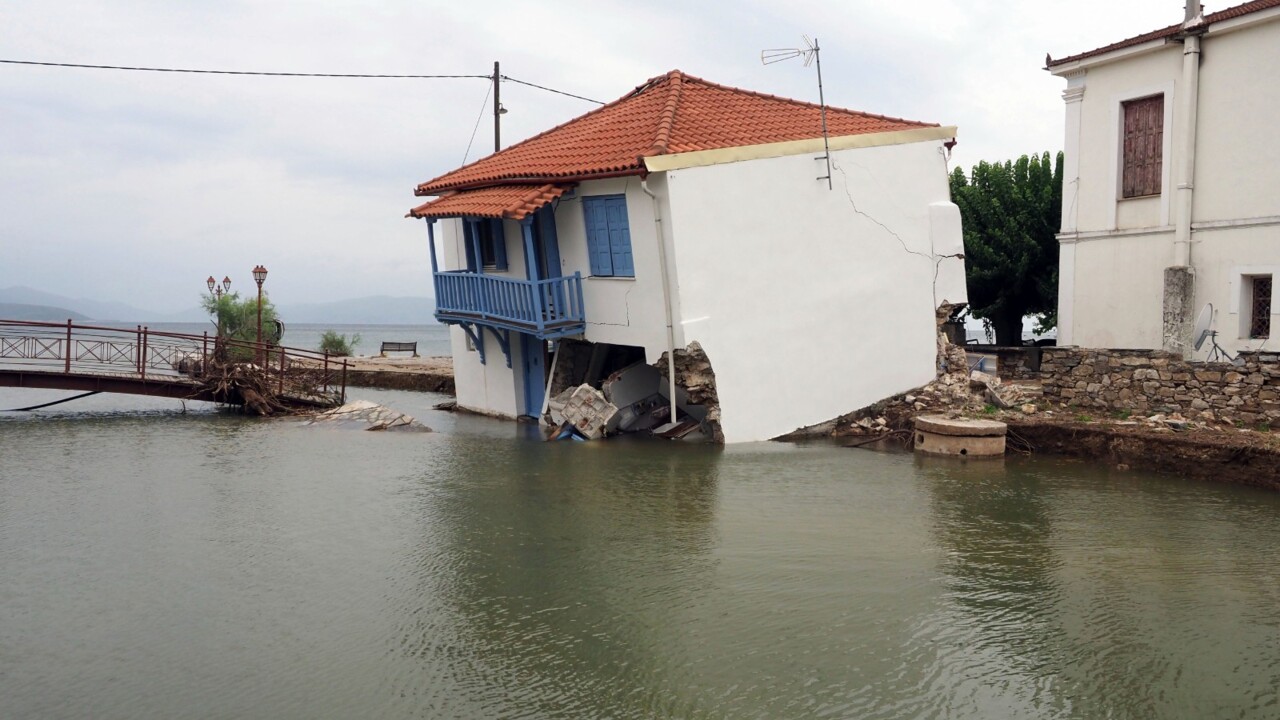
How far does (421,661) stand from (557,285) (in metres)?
10.6

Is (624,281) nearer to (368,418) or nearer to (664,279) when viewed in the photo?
(664,279)

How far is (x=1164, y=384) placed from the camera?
14953mm

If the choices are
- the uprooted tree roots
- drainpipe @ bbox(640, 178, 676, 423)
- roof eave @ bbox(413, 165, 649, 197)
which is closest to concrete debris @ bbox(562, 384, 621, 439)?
drainpipe @ bbox(640, 178, 676, 423)

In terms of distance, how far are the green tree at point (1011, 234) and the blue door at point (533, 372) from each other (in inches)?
448

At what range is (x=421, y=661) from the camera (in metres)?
7.66

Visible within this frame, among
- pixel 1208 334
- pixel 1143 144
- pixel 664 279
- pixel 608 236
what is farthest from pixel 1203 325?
pixel 608 236

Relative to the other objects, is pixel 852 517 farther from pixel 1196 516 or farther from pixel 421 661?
pixel 421 661

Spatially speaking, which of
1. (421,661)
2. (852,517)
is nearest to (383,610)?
(421,661)

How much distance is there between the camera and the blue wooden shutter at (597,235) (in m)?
17.0

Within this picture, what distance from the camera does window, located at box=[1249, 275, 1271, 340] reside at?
16531mm

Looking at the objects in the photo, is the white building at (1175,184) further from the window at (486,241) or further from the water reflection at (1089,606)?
the window at (486,241)

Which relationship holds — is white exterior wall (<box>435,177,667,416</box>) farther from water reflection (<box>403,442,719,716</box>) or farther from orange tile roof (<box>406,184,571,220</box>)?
water reflection (<box>403,442,719,716</box>)

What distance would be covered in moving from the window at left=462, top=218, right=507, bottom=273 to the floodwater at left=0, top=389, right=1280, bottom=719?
223 inches

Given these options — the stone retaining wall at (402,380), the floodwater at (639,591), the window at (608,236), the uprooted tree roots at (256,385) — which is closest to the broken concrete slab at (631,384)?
the window at (608,236)
